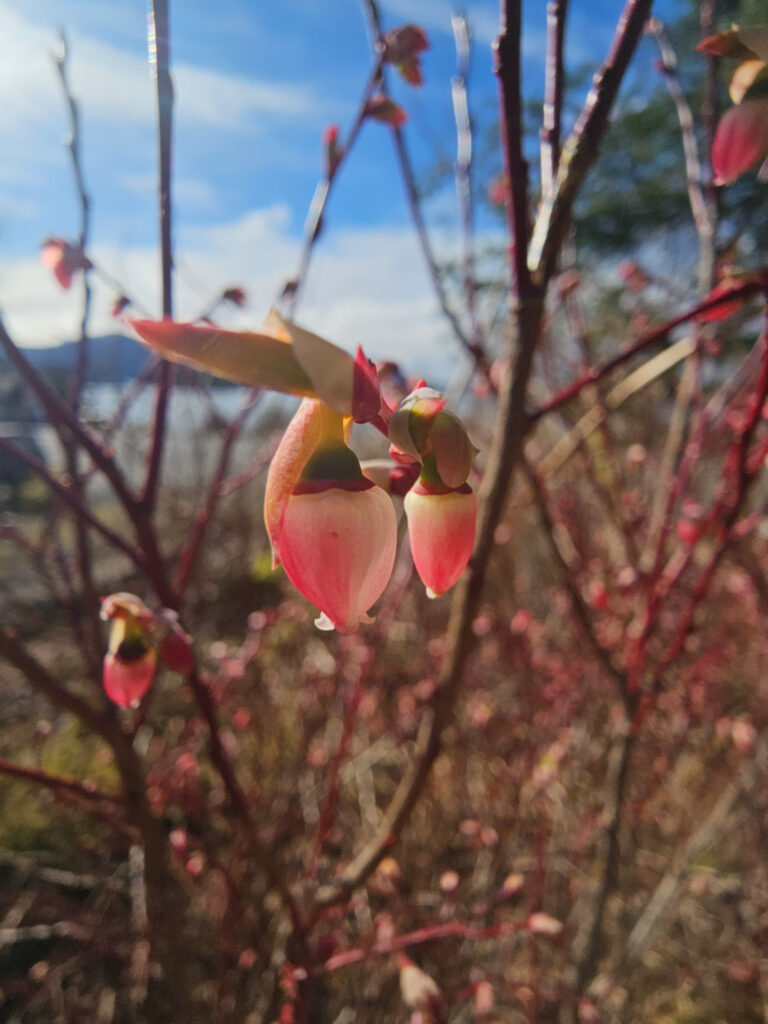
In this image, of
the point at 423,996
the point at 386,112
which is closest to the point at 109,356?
the point at 386,112

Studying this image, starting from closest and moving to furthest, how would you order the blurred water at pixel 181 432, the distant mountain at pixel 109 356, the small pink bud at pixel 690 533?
the small pink bud at pixel 690 533
the distant mountain at pixel 109 356
the blurred water at pixel 181 432

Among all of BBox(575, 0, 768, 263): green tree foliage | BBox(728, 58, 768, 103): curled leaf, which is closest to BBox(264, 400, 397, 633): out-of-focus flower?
BBox(728, 58, 768, 103): curled leaf

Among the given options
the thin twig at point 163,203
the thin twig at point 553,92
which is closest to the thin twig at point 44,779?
the thin twig at point 163,203

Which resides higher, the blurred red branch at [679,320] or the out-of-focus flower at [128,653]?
the blurred red branch at [679,320]

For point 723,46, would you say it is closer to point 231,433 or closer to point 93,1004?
point 231,433

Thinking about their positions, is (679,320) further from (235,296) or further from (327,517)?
(235,296)

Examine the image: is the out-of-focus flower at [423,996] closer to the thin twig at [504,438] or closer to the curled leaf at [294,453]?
the thin twig at [504,438]

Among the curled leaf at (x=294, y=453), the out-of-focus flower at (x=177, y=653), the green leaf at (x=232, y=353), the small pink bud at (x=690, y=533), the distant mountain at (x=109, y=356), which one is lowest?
the out-of-focus flower at (x=177, y=653)

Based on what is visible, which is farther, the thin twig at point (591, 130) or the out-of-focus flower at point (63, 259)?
the out-of-focus flower at point (63, 259)
